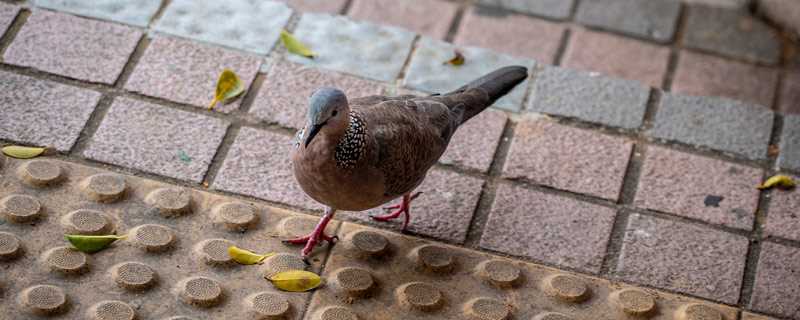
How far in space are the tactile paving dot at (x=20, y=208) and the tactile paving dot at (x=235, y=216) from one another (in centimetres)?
61

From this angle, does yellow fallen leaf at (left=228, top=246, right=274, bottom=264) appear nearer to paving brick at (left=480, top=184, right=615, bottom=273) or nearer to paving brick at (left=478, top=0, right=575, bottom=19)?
paving brick at (left=480, top=184, right=615, bottom=273)

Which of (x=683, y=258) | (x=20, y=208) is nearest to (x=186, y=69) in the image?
(x=20, y=208)

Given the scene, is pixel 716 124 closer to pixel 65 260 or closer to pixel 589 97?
pixel 589 97

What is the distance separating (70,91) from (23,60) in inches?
10.9

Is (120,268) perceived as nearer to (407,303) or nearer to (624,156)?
(407,303)

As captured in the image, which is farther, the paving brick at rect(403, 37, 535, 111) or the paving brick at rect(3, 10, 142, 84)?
the paving brick at rect(403, 37, 535, 111)

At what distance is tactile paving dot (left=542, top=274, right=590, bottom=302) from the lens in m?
3.34

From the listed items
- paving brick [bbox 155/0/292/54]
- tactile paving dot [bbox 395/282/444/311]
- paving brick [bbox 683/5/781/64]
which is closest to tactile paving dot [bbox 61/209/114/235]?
tactile paving dot [bbox 395/282/444/311]

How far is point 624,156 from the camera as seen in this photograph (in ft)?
13.0

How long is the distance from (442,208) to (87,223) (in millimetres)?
1304

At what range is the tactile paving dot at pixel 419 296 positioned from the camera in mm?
3234

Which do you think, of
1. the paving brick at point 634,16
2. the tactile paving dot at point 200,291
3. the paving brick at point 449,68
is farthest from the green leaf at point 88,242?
the paving brick at point 634,16

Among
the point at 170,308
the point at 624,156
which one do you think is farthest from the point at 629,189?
the point at 170,308

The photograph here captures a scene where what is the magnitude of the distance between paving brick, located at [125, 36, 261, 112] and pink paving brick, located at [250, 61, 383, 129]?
9cm
